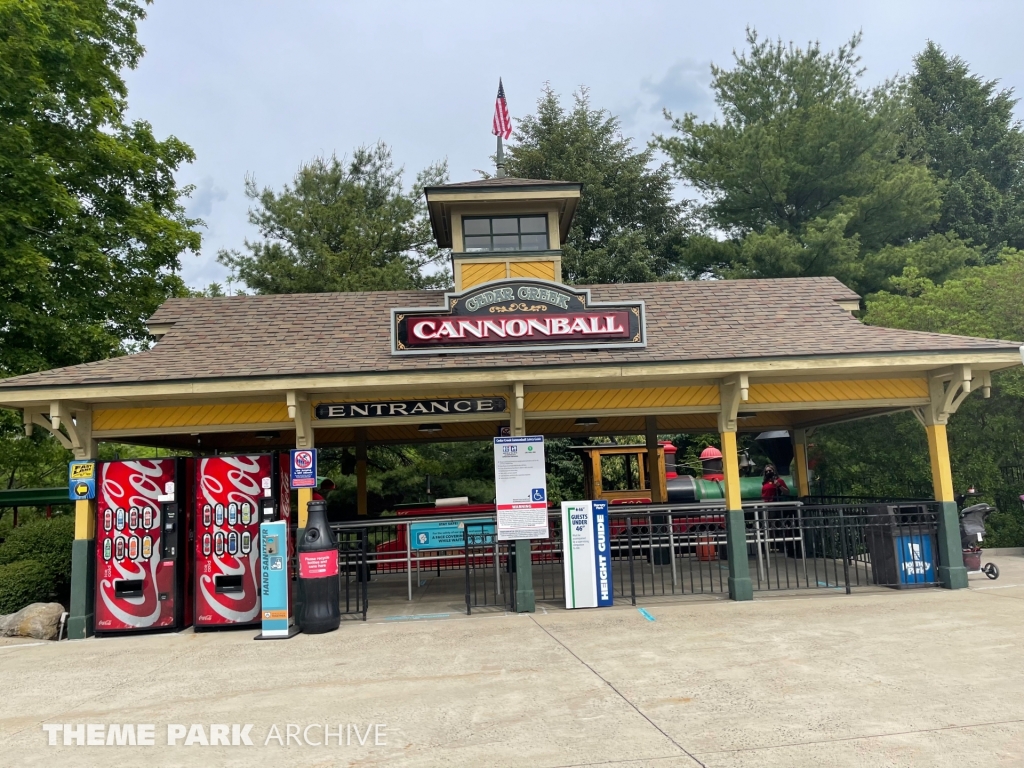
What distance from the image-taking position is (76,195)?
57.0 ft

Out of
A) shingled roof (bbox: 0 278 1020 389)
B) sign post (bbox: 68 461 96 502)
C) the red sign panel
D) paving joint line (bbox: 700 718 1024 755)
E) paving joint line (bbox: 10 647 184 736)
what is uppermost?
shingled roof (bbox: 0 278 1020 389)

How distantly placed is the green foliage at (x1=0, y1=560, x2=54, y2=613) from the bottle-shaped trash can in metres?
4.81

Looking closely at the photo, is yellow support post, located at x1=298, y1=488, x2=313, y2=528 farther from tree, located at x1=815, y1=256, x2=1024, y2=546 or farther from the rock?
tree, located at x1=815, y1=256, x2=1024, y2=546

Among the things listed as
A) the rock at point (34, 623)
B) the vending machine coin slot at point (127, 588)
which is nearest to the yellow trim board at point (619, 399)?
the vending machine coin slot at point (127, 588)

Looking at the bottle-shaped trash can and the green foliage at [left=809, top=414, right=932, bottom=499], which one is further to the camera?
the green foliage at [left=809, top=414, right=932, bottom=499]

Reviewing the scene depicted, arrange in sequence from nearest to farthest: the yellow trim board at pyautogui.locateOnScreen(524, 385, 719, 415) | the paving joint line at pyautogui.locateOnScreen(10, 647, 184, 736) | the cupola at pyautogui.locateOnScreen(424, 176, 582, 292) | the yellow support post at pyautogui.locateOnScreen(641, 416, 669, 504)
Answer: the paving joint line at pyautogui.locateOnScreen(10, 647, 184, 736) → the yellow trim board at pyautogui.locateOnScreen(524, 385, 719, 415) → the cupola at pyautogui.locateOnScreen(424, 176, 582, 292) → the yellow support post at pyautogui.locateOnScreen(641, 416, 669, 504)

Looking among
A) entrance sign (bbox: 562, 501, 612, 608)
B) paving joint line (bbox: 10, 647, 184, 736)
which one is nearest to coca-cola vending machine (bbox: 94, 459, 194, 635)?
paving joint line (bbox: 10, 647, 184, 736)

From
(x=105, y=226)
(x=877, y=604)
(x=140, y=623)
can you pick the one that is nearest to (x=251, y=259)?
(x=105, y=226)

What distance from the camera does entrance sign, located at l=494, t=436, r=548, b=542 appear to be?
9.90 m

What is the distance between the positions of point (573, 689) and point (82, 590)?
23.9ft

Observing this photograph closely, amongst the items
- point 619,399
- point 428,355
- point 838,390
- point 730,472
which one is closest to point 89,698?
point 428,355

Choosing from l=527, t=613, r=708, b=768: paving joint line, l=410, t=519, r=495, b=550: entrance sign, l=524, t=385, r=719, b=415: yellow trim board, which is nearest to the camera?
l=527, t=613, r=708, b=768: paving joint line

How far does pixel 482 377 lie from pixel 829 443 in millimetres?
11373

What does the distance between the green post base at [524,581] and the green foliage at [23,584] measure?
7441mm
